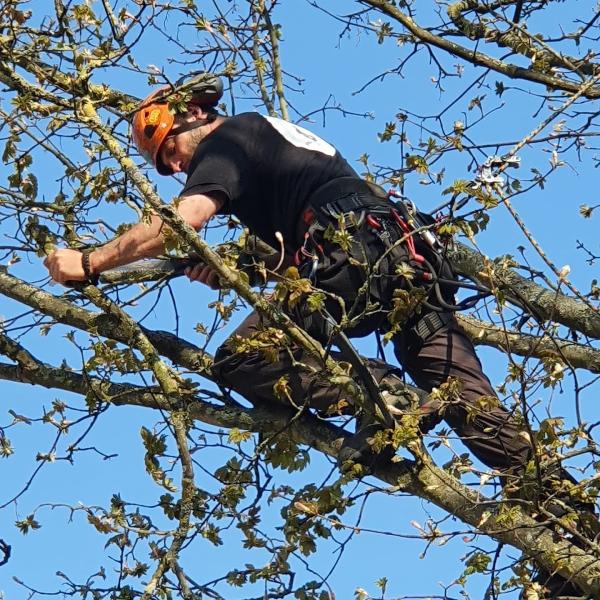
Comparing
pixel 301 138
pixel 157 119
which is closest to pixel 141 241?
pixel 157 119

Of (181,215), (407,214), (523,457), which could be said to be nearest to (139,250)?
(181,215)

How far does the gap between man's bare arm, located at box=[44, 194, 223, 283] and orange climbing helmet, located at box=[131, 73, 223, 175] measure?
55 centimetres

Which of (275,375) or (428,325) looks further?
(428,325)

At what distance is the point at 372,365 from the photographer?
471cm

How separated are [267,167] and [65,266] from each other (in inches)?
32.7

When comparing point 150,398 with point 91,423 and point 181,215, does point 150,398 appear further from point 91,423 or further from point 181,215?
point 181,215

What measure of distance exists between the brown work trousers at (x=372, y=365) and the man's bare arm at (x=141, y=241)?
0.41 metres

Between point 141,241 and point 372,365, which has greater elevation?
point 141,241

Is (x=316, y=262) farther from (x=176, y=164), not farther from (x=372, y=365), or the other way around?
(x=176, y=164)

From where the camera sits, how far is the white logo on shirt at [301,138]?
5074 mm

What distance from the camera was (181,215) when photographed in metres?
4.47

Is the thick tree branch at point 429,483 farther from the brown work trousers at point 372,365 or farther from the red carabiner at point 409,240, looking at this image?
the red carabiner at point 409,240

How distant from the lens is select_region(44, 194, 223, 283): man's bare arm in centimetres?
461

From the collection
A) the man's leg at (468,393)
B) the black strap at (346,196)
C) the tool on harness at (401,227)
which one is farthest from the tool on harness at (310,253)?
the man's leg at (468,393)
